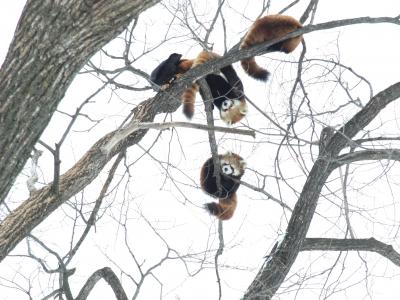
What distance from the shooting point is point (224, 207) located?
494cm

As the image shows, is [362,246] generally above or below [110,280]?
above

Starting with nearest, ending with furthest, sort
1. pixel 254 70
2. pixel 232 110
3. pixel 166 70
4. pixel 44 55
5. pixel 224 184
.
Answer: pixel 44 55, pixel 166 70, pixel 254 70, pixel 232 110, pixel 224 184

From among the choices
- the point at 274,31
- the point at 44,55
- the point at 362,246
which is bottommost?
the point at 44,55

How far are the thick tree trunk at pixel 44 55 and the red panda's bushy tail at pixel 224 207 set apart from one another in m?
2.74

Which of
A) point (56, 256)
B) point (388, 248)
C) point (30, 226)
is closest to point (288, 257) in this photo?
point (388, 248)

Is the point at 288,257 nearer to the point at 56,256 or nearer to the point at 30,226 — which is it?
the point at 56,256

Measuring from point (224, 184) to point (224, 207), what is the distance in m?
0.36

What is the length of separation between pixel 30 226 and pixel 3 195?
2.52 feet

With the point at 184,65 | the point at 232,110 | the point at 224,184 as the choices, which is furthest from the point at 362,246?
the point at 184,65

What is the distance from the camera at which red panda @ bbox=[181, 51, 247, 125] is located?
15.0ft

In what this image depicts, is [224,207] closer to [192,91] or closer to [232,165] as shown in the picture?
[232,165]

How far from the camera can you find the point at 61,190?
328 centimetres

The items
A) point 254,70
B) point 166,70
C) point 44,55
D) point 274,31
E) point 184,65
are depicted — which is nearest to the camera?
point 44,55

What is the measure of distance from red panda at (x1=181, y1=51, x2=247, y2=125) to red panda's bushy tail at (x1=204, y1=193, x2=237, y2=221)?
28.2 inches
